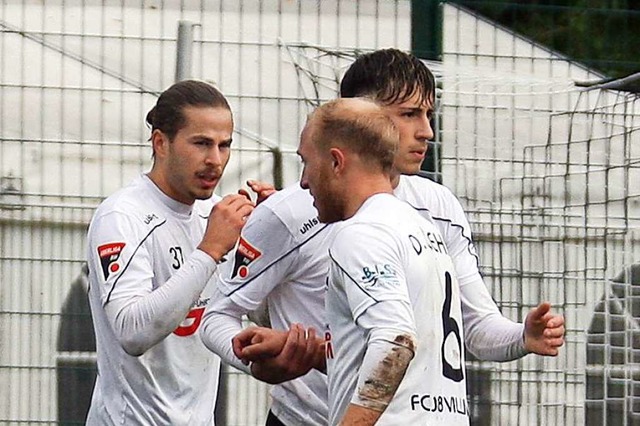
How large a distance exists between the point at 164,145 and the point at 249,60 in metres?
1.96

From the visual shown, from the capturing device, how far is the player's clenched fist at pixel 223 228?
5.46m

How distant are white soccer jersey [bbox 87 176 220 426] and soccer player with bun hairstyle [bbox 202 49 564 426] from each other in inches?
7.5

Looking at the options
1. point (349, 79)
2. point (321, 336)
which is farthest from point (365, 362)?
point (349, 79)

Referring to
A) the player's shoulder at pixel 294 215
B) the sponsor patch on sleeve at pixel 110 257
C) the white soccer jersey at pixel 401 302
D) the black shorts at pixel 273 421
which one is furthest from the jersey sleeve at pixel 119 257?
the white soccer jersey at pixel 401 302

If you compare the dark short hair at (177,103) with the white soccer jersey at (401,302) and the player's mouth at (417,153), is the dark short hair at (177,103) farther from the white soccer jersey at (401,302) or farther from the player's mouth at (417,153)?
the white soccer jersey at (401,302)

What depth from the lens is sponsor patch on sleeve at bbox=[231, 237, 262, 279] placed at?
5.30 m

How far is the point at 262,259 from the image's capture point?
5.29 meters

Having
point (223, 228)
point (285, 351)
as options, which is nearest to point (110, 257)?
point (223, 228)

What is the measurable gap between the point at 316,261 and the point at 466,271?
0.51m

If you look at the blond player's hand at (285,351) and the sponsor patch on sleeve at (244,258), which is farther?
the sponsor patch on sleeve at (244,258)

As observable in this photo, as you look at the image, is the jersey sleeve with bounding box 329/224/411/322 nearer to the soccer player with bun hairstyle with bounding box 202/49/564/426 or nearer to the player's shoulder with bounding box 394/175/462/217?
the soccer player with bun hairstyle with bounding box 202/49/564/426

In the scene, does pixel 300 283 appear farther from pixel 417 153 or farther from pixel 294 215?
pixel 417 153

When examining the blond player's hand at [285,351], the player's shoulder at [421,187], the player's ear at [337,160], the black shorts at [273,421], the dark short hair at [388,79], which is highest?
the dark short hair at [388,79]

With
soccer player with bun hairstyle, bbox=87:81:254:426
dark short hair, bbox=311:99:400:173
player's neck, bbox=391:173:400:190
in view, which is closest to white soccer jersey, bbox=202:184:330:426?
soccer player with bun hairstyle, bbox=87:81:254:426
